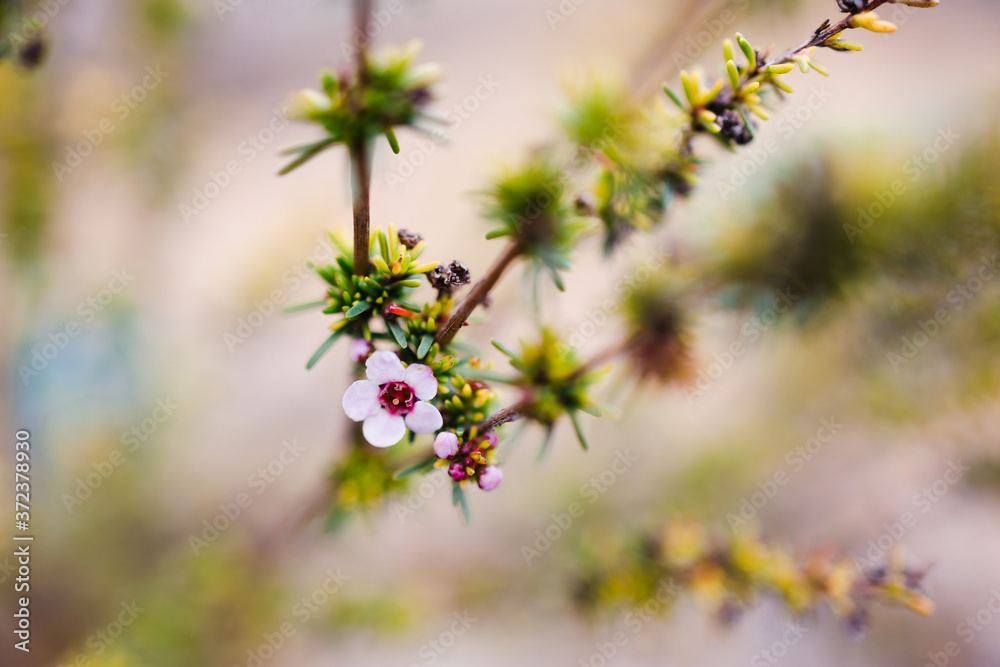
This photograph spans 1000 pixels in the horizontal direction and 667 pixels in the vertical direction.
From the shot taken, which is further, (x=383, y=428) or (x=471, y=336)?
(x=471, y=336)

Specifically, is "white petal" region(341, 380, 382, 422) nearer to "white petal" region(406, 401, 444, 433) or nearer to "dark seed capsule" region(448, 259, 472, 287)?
"white petal" region(406, 401, 444, 433)

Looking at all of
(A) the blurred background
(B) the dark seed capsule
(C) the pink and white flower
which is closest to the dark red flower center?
(C) the pink and white flower

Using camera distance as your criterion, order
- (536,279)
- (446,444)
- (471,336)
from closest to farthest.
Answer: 1. (446,444)
2. (536,279)
3. (471,336)

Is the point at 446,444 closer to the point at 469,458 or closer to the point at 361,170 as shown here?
the point at 469,458

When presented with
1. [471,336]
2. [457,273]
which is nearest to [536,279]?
[457,273]

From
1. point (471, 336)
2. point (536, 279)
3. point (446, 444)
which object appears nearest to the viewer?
point (446, 444)

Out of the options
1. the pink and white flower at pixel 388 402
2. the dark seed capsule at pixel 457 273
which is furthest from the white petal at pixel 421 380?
the dark seed capsule at pixel 457 273

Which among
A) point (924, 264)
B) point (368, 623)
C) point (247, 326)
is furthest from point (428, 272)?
point (247, 326)
